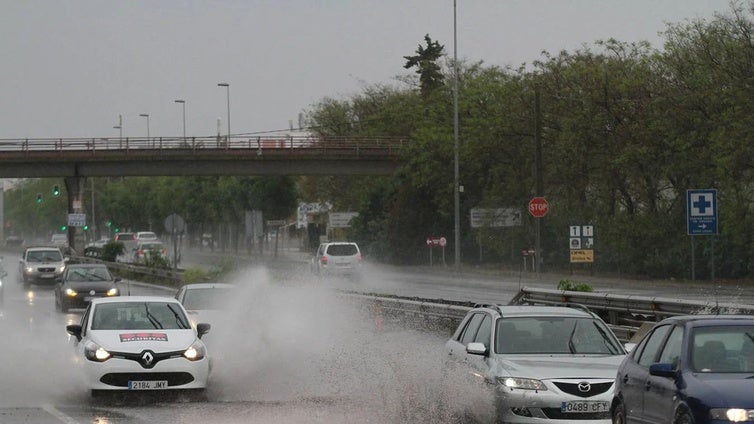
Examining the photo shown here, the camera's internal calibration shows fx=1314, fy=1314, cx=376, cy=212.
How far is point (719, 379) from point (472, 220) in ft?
192

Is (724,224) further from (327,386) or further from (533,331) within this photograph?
(533,331)

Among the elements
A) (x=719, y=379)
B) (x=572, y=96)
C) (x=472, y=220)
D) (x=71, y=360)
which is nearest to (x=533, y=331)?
(x=719, y=379)

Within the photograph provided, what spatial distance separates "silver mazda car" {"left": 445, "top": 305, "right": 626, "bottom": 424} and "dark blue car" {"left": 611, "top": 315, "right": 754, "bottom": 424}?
1204mm

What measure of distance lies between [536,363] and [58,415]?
229 inches

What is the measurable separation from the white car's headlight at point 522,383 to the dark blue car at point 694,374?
1.29m

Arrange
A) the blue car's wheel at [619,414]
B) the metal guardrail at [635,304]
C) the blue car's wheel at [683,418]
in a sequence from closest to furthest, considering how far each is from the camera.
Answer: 1. the blue car's wheel at [683,418]
2. the blue car's wheel at [619,414]
3. the metal guardrail at [635,304]

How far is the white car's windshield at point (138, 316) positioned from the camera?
18.2 meters

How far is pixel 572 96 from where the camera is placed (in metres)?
58.1

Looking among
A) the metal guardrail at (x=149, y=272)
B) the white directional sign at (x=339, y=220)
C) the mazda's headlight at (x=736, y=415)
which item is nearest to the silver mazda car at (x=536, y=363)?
the mazda's headlight at (x=736, y=415)

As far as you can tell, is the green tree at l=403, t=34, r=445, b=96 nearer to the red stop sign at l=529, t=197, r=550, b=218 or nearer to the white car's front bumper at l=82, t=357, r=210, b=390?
the red stop sign at l=529, t=197, r=550, b=218

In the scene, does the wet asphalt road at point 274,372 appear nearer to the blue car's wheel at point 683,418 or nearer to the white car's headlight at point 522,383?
the white car's headlight at point 522,383

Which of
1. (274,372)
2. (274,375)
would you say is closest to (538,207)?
(274,372)

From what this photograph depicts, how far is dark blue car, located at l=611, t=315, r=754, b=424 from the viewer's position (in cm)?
941

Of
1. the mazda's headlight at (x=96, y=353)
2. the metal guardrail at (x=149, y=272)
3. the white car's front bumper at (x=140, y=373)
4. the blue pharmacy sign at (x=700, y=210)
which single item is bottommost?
the metal guardrail at (x=149, y=272)
